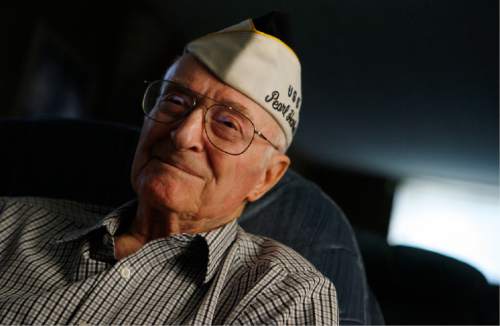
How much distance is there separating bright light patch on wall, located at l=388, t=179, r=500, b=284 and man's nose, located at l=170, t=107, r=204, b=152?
4.48 m

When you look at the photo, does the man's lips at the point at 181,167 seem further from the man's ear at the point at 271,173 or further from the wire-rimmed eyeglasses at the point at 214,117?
the man's ear at the point at 271,173

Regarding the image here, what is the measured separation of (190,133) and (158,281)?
308 mm

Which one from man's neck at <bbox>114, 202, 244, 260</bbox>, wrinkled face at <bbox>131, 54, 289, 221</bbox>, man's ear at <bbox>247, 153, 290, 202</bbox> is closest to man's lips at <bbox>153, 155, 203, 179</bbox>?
wrinkled face at <bbox>131, 54, 289, 221</bbox>

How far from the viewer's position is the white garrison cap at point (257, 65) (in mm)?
→ 995

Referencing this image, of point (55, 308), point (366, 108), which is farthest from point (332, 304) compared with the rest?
point (366, 108)

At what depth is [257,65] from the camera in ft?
3.38

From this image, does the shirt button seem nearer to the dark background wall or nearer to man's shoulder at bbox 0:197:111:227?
man's shoulder at bbox 0:197:111:227

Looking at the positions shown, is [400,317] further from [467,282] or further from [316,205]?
[316,205]

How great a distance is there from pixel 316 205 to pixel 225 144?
1.41ft

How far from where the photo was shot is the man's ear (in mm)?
1096

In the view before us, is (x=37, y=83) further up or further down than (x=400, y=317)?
further up

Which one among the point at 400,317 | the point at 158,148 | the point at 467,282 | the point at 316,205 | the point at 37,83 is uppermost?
the point at 37,83

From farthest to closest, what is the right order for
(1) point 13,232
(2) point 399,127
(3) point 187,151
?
1. (2) point 399,127
2. (1) point 13,232
3. (3) point 187,151

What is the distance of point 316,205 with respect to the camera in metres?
1.28
